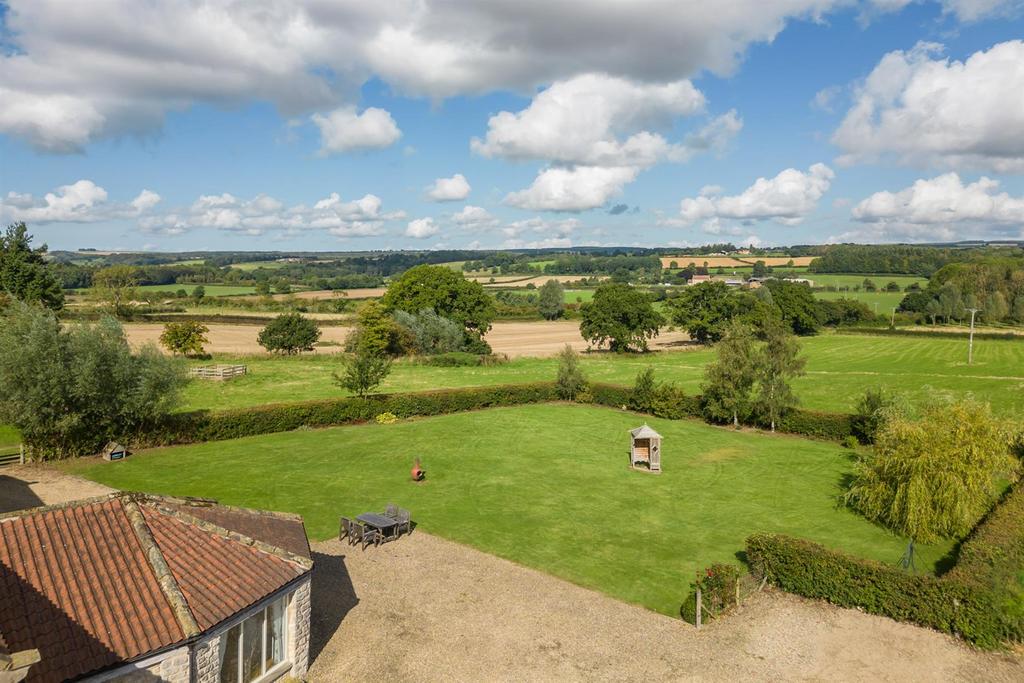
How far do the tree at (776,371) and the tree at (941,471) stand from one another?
1302 centimetres

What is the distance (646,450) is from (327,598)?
56.4ft

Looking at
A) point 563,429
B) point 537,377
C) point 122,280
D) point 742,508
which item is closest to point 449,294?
point 537,377

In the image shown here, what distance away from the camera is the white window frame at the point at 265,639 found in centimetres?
1168

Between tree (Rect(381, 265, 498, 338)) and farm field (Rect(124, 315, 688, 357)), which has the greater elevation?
tree (Rect(381, 265, 498, 338))

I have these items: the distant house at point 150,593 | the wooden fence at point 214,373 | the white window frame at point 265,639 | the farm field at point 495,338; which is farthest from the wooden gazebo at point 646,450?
the farm field at point 495,338

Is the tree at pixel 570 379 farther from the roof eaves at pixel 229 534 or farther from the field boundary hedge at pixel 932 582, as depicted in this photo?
the roof eaves at pixel 229 534

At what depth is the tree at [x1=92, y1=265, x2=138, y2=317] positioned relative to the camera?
8538cm

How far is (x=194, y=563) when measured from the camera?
1209cm

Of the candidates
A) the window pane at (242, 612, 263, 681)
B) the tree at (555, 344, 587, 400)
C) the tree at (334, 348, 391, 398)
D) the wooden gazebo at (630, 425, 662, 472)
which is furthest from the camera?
the tree at (555, 344, 587, 400)

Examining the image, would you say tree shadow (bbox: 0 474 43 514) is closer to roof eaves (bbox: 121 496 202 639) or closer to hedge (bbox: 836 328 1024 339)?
roof eaves (bbox: 121 496 202 639)

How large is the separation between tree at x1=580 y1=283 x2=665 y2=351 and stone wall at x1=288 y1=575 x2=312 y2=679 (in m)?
58.1

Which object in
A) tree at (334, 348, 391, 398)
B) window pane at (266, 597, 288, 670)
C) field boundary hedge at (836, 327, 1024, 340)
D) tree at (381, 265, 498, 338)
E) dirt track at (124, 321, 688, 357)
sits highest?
tree at (381, 265, 498, 338)

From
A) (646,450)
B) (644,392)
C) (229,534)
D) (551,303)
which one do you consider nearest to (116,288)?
(551,303)

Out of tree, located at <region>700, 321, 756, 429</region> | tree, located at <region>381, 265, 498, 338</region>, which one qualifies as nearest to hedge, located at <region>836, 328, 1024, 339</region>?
tree, located at <region>381, 265, 498, 338</region>
